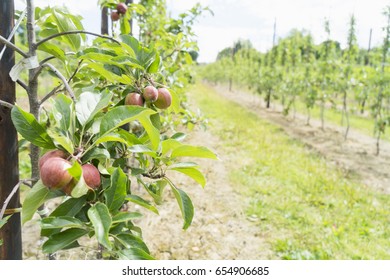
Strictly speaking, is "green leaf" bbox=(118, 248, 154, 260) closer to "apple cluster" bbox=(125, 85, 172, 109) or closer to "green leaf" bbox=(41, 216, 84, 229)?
"green leaf" bbox=(41, 216, 84, 229)

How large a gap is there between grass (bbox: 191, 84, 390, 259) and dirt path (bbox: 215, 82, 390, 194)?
1.09 ft

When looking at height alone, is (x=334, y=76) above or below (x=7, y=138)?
above

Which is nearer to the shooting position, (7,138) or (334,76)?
(7,138)

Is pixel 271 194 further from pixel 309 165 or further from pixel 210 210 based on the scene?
pixel 309 165

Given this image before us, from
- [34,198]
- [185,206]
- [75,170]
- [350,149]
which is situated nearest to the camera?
[75,170]

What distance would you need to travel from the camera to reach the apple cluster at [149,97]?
785 mm

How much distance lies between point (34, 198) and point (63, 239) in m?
0.10

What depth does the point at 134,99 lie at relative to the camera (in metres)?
0.78

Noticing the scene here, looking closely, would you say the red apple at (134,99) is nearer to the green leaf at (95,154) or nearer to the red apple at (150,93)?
the red apple at (150,93)

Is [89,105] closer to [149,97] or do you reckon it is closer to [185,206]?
[149,97]

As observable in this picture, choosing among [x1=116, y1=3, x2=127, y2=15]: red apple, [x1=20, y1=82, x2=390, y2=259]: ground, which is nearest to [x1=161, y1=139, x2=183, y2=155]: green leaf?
[x1=20, y1=82, x2=390, y2=259]: ground

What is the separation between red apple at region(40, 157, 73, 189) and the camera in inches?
21.6

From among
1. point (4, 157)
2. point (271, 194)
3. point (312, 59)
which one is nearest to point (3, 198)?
point (4, 157)

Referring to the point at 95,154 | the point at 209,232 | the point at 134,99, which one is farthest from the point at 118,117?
the point at 209,232
